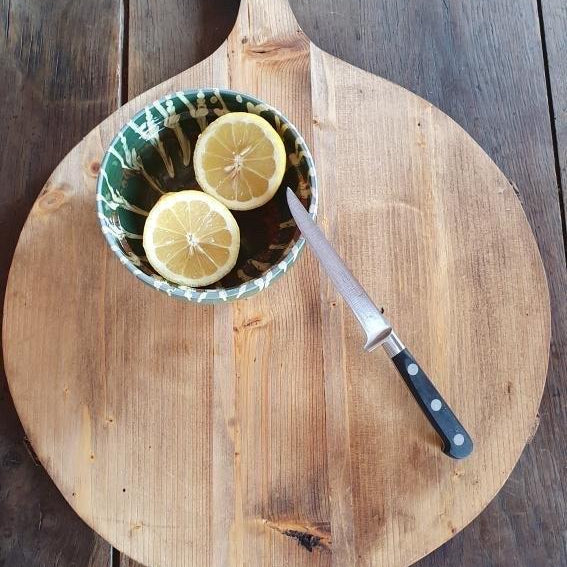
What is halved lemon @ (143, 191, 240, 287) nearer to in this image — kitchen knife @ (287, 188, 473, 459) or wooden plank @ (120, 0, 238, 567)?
kitchen knife @ (287, 188, 473, 459)

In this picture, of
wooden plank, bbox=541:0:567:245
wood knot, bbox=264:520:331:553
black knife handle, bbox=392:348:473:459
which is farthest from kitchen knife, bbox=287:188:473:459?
wooden plank, bbox=541:0:567:245

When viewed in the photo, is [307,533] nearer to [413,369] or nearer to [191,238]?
[413,369]

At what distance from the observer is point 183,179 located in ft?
2.10

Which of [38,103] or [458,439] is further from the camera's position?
[38,103]

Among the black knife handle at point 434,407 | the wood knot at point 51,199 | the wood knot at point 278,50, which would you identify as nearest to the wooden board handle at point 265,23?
the wood knot at point 278,50

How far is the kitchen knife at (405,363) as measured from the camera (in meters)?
0.58

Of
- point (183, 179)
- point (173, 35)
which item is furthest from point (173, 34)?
point (183, 179)

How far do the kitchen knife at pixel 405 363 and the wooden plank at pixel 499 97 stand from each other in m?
0.25

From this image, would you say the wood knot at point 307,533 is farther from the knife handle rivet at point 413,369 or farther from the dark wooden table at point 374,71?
the dark wooden table at point 374,71

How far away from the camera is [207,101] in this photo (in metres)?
0.61

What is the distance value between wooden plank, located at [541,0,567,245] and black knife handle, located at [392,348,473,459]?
378mm

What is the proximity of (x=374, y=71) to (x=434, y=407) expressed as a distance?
1.57 ft

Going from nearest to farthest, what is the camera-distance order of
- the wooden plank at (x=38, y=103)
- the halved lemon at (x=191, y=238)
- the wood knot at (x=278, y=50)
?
1. the halved lemon at (x=191, y=238)
2. the wood knot at (x=278, y=50)
3. the wooden plank at (x=38, y=103)

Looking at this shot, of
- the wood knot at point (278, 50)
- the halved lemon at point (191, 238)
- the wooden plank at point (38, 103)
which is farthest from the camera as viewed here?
the wooden plank at point (38, 103)
